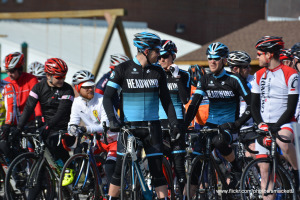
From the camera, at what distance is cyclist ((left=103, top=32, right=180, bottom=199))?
7988 mm

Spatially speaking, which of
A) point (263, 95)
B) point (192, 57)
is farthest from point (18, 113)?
point (192, 57)

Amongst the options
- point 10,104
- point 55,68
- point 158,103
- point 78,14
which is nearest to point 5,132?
point 10,104

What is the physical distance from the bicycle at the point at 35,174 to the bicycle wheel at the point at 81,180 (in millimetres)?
536

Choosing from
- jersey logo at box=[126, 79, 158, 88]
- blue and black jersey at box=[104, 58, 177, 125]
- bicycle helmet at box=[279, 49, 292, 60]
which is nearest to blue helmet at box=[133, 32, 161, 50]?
blue and black jersey at box=[104, 58, 177, 125]

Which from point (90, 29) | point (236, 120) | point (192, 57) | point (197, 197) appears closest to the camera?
point (197, 197)

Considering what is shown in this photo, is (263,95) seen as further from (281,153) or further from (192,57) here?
(192,57)

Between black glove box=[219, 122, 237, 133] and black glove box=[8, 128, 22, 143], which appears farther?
black glove box=[8, 128, 22, 143]

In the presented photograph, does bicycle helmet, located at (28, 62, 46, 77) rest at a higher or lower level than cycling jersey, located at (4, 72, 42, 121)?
higher

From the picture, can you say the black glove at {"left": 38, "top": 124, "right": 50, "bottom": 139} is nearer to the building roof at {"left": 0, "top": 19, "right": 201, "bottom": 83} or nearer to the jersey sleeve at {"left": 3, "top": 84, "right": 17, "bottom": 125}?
the jersey sleeve at {"left": 3, "top": 84, "right": 17, "bottom": 125}

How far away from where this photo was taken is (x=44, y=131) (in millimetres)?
9516

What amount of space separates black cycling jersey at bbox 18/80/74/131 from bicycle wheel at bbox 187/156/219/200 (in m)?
2.37

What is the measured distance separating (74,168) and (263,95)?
2.84 metres

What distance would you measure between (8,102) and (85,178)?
2.25m

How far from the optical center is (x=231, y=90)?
30.3ft
